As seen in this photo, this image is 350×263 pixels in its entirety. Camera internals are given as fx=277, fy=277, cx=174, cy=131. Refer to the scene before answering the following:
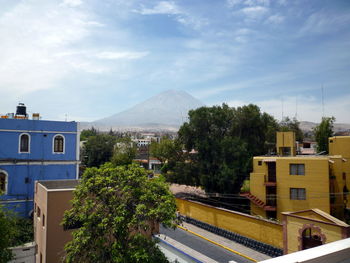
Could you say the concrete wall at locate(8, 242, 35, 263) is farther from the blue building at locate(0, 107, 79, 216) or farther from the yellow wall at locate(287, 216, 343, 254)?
the yellow wall at locate(287, 216, 343, 254)

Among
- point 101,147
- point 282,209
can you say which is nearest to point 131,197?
point 282,209

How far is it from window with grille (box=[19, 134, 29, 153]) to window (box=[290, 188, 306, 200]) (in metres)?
21.6

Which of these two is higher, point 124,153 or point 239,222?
point 124,153

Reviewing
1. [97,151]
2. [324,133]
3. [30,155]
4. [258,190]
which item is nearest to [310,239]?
[258,190]

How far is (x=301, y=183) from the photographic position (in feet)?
69.6

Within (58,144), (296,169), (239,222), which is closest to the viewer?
(239,222)

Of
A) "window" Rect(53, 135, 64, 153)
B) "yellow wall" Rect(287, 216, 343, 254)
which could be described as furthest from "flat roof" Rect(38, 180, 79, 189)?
"yellow wall" Rect(287, 216, 343, 254)

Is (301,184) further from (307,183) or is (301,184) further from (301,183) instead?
(307,183)

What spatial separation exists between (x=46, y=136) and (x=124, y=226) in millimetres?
16903

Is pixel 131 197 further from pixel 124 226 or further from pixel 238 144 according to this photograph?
pixel 238 144

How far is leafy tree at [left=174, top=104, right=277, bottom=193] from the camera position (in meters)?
26.7

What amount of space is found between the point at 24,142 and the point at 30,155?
117cm

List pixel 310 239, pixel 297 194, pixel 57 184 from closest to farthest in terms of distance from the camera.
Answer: pixel 310 239 → pixel 57 184 → pixel 297 194

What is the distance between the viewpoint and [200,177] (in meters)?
27.7
